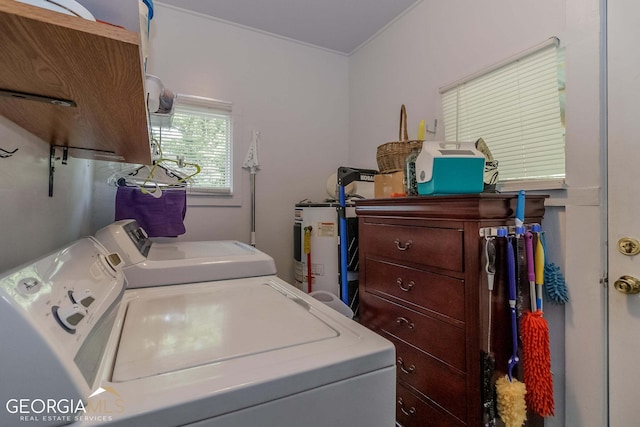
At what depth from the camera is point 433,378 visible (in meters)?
1.19

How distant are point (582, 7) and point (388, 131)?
1311 millimetres

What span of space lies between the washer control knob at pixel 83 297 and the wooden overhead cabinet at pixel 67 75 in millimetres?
398

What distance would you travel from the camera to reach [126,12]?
561 mm

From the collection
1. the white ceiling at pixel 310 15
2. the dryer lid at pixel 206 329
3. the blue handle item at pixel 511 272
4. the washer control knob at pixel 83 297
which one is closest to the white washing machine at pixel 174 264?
the dryer lid at pixel 206 329

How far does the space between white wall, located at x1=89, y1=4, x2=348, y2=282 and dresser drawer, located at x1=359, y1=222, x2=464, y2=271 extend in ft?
3.93

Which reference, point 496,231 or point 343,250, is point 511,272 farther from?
point 343,250

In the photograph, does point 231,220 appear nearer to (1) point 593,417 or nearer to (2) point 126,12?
(2) point 126,12

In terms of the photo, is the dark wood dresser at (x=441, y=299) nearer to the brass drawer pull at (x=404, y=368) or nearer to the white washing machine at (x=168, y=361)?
the brass drawer pull at (x=404, y=368)

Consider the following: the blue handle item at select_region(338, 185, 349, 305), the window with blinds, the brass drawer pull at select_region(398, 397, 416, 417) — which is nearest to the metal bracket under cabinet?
the brass drawer pull at select_region(398, 397, 416, 417)

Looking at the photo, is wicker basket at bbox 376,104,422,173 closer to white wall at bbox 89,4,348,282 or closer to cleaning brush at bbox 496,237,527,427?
cleaning brush at bbox 496,237,527,427

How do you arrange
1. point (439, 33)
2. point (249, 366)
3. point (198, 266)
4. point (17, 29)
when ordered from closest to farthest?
point (17, 29) → point (249, 366) → point (198, 266) → point (439, 33)

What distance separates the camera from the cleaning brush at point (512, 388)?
3.35 feet

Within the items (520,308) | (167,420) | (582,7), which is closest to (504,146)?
(582,7)

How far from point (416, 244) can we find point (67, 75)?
3.93ft
